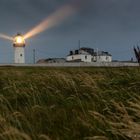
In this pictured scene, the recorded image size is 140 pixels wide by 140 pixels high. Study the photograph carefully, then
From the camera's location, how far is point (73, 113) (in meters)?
6.27

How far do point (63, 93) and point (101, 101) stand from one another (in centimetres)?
156

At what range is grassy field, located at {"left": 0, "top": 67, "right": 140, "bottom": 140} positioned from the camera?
187 inches

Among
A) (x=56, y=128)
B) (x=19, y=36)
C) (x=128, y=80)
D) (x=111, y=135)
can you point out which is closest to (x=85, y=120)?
(x=56, y=128)

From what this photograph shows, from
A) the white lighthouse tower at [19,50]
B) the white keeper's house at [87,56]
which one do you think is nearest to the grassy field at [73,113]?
the white lighthouse tower at [19,50]

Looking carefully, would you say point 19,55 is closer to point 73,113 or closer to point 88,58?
point 88,58

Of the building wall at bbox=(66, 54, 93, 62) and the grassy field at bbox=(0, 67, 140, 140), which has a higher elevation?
the building wall at bbox=(66, 54, 93, 62)

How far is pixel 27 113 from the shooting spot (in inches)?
257

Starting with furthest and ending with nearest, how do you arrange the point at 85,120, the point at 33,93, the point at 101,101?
the point at 33,93 < the point at 101,101 < the point at 85,120

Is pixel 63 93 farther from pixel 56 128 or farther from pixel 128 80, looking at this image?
pixel 56 128

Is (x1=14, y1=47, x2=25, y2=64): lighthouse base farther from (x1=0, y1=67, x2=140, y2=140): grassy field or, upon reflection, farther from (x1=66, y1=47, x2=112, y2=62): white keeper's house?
(x1=0, y1=67, x2=140, y2=140): grassy field

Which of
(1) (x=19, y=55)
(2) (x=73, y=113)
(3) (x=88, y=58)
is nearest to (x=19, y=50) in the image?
(1) (x=19, y=55)

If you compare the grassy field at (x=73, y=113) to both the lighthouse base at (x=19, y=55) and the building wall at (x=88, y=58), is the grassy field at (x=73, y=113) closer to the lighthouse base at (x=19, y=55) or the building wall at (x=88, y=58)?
the lighthouse base at (x=19, y=55)

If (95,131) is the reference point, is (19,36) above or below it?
above

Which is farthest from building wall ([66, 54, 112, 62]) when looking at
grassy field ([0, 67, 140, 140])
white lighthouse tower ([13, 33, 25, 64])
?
grassy field ([0, 67, 140, 140])
